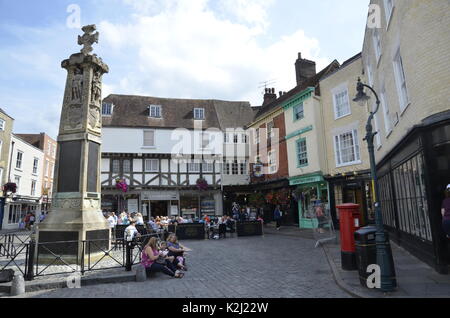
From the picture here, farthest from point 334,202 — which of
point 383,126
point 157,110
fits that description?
point 157,110

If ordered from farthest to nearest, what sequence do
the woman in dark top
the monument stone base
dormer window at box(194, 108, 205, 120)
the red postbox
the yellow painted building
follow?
dormer window at box(194, 108, 205, 120) < the yellow painted building < the monument stone base < the red postbox < the woman in dark top

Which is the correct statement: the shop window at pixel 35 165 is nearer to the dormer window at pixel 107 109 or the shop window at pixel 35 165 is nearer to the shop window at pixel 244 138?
Result: the dormer window at pixel 107 109

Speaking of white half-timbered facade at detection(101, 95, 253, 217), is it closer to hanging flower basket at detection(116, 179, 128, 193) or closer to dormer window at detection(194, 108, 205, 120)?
dormer window at detection(194, 108, 205, 120)

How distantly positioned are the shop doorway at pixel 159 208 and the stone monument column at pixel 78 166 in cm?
1748

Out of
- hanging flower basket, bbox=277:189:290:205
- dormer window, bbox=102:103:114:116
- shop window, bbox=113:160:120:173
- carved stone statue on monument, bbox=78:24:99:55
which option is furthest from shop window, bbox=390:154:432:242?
dormer window, bbox=102:103:114:116

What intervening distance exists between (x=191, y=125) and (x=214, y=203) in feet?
25.8

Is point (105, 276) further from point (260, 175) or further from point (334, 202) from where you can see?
point (260, 175)

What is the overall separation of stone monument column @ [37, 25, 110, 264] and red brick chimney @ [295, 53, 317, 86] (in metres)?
17.9

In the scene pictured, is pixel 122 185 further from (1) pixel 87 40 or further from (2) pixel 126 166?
(1) pixel 87 40

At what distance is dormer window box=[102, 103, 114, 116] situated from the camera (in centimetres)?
2711

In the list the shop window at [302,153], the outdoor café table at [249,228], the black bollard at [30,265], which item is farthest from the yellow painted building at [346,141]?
the black bollard at [30,265]

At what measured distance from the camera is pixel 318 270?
7812 millimetres

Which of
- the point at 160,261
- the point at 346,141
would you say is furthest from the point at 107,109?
the point at 160,261

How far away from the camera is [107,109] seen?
27.3 meters
